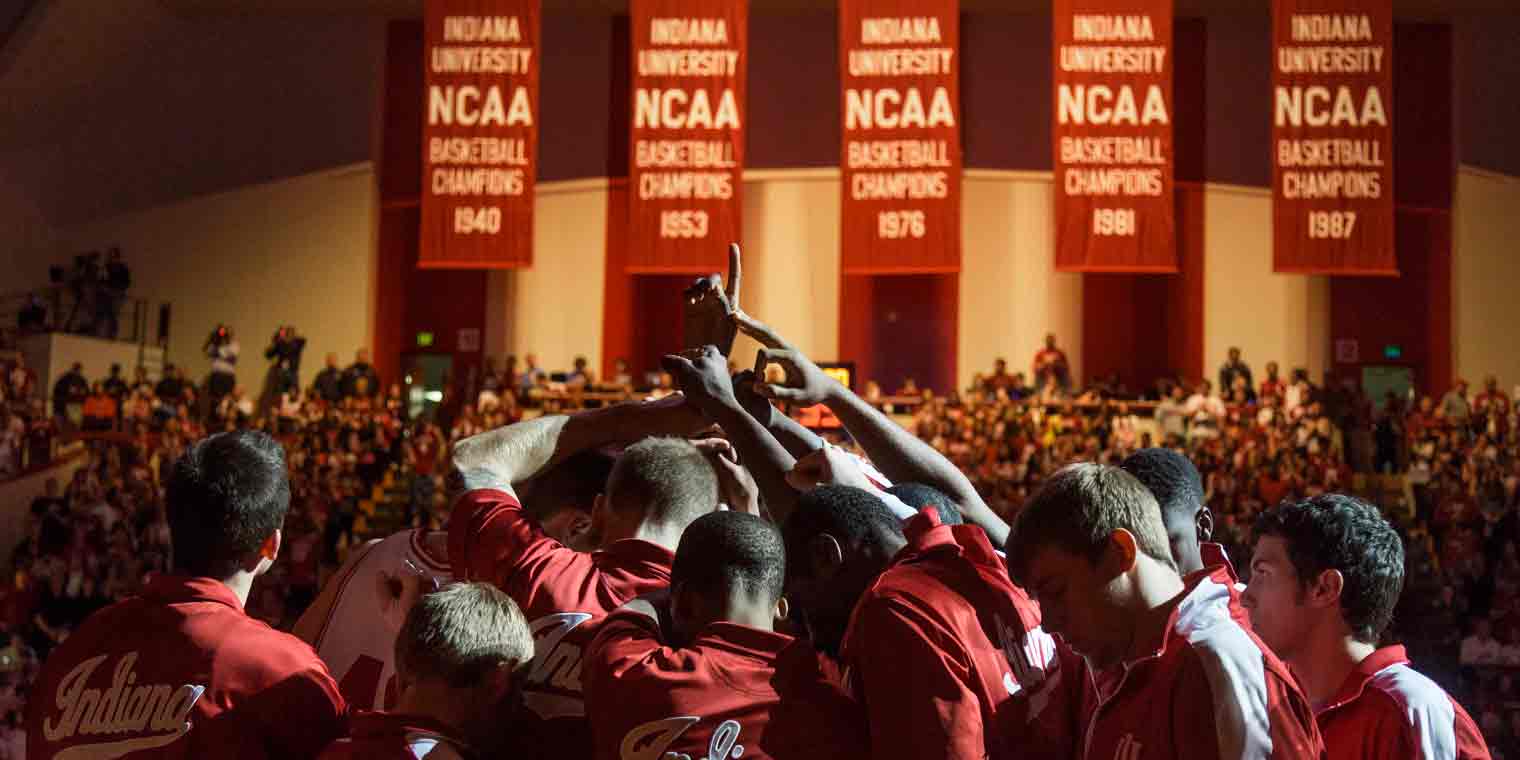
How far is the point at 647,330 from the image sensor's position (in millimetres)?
29094

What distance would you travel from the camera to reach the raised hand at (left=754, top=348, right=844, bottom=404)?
371 cm

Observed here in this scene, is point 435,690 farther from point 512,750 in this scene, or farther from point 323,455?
point 323,455

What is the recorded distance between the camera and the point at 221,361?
26.4 meters

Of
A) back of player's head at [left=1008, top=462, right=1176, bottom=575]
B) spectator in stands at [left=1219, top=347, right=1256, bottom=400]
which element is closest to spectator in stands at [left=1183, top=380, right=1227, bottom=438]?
spectator in stands at [left=1219, top=347, right=1256, bottom=400]

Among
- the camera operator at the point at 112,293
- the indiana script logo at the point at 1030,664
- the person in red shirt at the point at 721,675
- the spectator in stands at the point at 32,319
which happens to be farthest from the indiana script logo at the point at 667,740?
the camera operator at the point at 112,293

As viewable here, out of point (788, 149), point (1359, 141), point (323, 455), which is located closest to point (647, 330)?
point (788, 149)

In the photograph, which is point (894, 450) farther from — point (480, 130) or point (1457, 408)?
point (1457, 408)

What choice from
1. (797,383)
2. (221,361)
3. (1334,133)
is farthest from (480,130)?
(797,383)

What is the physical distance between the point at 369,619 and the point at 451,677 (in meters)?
1.30

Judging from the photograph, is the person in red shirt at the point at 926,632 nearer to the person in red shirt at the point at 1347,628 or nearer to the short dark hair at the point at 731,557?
the short dark hair at the point at 731,557

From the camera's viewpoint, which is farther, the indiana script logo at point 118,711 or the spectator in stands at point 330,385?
the spectator in stands at point 330,385

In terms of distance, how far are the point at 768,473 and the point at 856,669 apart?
0.91 metres

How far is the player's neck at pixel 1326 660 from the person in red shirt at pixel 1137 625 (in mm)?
450

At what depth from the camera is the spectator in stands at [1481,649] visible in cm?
1261
